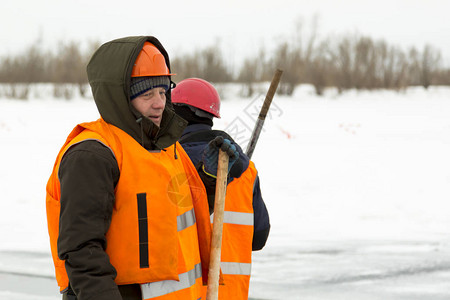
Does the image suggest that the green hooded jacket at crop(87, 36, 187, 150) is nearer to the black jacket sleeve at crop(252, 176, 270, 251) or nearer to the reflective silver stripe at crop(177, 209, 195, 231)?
the reflective silver stripe at crop(177, 209, 195, 231)

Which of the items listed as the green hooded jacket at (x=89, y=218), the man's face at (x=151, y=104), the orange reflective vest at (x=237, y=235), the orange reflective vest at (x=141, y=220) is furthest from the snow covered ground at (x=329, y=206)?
the green hooded jacket at (x=89, y=218)

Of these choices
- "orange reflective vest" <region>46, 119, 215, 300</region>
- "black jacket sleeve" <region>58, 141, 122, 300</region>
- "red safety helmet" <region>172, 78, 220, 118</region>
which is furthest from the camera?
"red safety helmet" <region>172, 78, 220, 118</region>

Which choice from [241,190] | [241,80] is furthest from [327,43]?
[241,190]

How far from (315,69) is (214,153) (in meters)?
23.7

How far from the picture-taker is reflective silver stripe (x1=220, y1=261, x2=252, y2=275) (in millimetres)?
2764

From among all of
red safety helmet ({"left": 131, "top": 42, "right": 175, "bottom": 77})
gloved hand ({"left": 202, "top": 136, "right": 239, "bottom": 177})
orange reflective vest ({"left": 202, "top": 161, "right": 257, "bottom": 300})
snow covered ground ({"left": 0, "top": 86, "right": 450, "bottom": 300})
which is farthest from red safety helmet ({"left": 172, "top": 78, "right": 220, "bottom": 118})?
red safety helmet ({"left": 131, "top": 42, "right": 175, "bottom": 77})

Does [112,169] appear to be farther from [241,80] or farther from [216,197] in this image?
[241,80]

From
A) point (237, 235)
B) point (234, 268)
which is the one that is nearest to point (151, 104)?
point (237, 235)

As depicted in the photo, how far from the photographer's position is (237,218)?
9.02ft

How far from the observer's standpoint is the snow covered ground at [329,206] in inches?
195

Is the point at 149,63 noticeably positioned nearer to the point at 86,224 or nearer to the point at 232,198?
the point at 86,224

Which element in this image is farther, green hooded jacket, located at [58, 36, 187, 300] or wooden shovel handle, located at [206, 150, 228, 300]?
wooden shovel handle, located at [206, 150, 228, 300]

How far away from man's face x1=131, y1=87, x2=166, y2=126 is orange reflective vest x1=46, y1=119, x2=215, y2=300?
5.1 inches

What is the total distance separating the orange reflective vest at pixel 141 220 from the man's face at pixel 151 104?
5.1 inches
